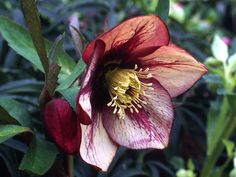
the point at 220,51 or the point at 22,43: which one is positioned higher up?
the point at 22,43

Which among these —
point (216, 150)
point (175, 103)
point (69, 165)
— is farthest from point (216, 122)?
point (69, 165)

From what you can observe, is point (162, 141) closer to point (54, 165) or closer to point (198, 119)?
point (54, 165)

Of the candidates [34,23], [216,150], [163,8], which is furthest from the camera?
[216,150]

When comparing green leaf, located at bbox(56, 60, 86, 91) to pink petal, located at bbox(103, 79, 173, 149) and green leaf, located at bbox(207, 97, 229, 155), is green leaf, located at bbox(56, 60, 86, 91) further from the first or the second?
green leaf, located at bbox(207, 97, 229, 155)

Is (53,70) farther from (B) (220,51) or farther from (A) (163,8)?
(B) (220,51)

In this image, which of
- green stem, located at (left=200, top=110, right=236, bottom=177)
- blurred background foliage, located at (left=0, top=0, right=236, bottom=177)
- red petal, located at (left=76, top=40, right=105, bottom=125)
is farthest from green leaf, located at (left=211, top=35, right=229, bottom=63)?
red petal, located at (left=76, top=40, right=105, bottom=125)

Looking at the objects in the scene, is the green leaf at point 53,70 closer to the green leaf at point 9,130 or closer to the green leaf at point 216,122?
the green leaf at point 9,130

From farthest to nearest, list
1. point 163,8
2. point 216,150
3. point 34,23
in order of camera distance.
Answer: point 216,150 < point 163,8 < point 34,23
